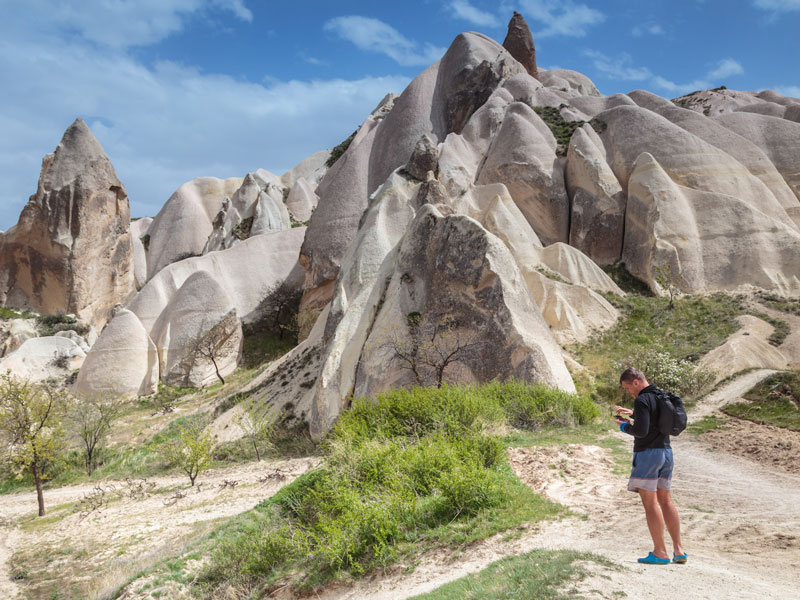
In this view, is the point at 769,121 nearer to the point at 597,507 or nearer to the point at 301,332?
the point at 301,332

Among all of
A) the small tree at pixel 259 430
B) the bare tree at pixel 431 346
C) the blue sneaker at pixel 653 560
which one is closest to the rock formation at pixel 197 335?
the small tree at pixel 259 430

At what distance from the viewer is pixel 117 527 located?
1123 centimetres

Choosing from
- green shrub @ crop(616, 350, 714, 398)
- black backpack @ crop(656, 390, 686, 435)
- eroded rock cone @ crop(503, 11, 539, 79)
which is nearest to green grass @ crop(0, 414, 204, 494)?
green shrub @ crop(616, 350, 714, 398)

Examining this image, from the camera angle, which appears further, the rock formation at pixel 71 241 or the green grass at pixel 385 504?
the rock formation at pixel 71 241

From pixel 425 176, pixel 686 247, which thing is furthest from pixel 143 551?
pixel 686 247

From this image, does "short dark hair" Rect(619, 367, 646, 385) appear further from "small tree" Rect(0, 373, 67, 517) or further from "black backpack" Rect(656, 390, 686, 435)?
"small tree" Rect(0, 373, 67, 517)

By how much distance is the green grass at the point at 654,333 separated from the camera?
18.2m

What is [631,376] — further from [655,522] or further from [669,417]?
[655,522]

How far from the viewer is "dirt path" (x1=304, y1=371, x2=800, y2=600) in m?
3.97

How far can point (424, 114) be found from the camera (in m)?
42.1

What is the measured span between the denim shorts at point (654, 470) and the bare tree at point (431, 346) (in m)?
9.16

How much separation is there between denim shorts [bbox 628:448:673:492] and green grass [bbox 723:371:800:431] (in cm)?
730

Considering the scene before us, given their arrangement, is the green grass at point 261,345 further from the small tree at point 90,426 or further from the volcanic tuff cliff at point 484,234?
the small tree at point 90,426

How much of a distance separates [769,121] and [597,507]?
36623mm
